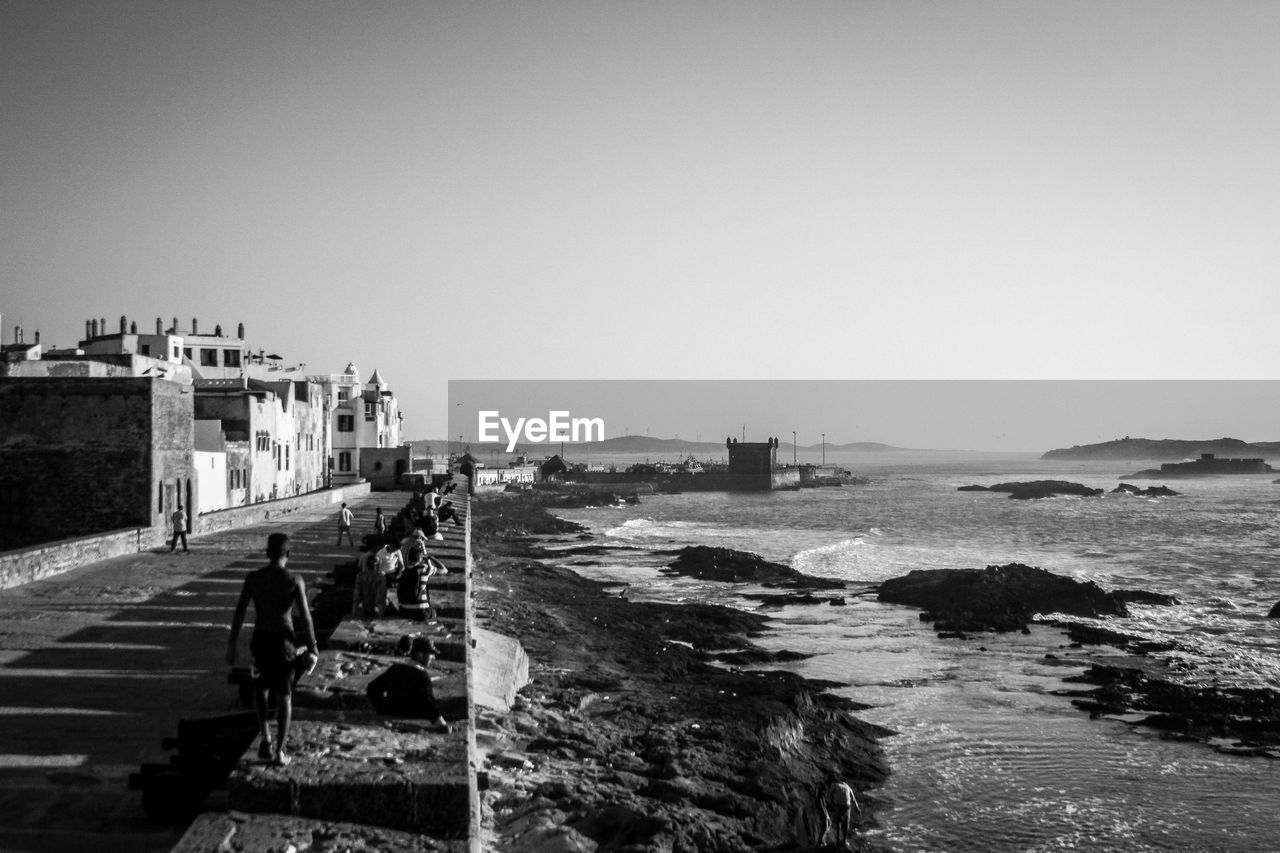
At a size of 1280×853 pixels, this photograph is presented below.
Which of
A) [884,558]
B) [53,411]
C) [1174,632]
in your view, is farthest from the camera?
[884,558]

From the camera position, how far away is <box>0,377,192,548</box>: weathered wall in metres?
22.6

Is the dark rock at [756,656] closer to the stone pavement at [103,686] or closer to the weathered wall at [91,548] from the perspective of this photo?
the stone pavement at [103,686]

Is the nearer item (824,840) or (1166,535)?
(824,840)

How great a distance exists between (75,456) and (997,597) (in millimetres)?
24176

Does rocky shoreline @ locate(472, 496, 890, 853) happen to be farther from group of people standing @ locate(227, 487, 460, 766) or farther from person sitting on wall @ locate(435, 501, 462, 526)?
group of people standing @ locate(227, 487, 460, 766)

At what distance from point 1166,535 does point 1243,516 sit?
2661cm

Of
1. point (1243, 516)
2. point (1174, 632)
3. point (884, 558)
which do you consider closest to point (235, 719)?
point (1174, 632)

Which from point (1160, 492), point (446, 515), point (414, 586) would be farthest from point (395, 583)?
point (1160, 492)

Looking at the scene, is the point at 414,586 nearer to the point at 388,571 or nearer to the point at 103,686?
the point at 388,571

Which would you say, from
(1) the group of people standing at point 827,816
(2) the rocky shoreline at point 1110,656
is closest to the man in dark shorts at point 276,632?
(1) the group of people standing at point 827,816

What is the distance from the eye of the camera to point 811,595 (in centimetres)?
3347

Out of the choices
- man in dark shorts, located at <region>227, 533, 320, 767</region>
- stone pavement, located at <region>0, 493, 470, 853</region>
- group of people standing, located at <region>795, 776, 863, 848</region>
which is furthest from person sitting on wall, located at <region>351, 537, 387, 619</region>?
group of people standing, located at <region>795, 776, 863, 848</region>

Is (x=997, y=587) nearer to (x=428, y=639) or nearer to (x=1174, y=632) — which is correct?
(x=1174, y=632)

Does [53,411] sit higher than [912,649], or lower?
higher
